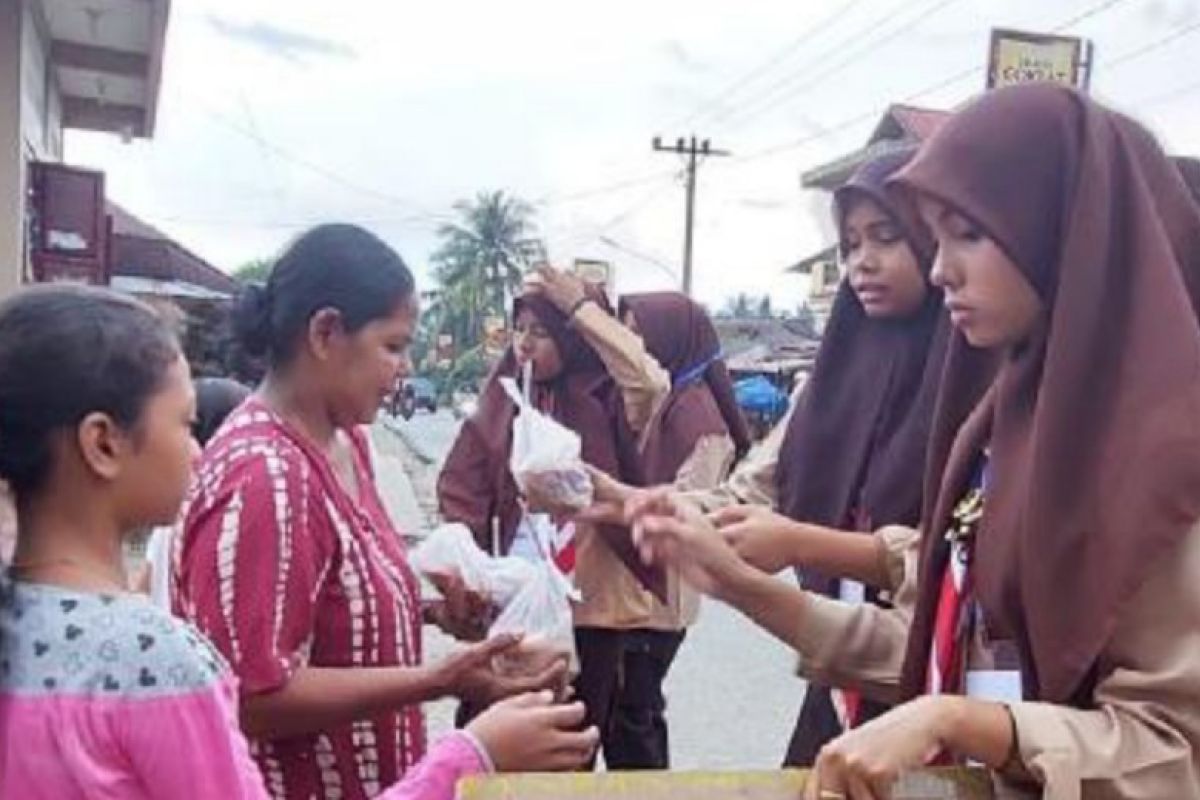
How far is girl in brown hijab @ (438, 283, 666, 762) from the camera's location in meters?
4.27

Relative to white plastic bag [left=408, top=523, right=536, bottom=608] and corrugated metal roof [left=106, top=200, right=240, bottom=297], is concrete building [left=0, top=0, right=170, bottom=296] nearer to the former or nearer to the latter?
corrugated metal roof [left=106, top=200, right=240, bottom=297]

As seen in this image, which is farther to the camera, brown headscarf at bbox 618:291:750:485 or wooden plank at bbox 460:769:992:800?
brown headscarf at bbox 618:291:750:485

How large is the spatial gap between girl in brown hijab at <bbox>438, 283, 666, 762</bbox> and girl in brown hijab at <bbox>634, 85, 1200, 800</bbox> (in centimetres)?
246

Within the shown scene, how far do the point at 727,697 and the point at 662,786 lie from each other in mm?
5958

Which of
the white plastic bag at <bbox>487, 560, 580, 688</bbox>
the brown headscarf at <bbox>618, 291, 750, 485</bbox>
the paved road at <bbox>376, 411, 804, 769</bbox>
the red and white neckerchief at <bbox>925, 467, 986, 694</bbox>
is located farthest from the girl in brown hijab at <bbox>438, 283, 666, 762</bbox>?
the red and white neckerchief at <bbox>925, 467, 986, 694</bbox>

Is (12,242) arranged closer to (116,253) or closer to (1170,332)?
(116,253)

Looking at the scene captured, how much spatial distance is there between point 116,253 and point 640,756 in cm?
1217

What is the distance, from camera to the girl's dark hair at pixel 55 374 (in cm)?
147

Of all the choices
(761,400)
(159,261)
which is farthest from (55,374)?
(761,400)

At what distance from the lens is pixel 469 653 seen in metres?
2.11

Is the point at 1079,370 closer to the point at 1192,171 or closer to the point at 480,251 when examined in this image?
the point at 1192,171

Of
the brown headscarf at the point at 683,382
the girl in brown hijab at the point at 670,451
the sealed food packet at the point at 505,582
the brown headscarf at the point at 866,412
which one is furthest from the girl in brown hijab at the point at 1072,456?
the brown headscarf at the point at 683,382

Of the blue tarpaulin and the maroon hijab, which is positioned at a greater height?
the maroon hijab

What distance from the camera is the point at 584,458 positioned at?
14.3 ft
